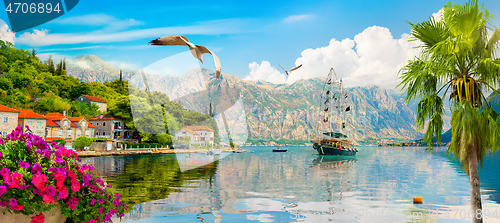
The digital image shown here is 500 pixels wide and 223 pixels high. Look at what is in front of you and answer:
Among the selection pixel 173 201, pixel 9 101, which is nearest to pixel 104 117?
pixel 9 101

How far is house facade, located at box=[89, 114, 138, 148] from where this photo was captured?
235 ft

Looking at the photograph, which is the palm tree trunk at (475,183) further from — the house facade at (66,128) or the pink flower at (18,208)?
the house facade at (66,128)

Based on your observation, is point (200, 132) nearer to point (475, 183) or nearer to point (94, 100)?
point (475, 183)

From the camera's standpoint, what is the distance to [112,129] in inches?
2817

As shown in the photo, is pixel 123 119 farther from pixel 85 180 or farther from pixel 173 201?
pixel 85 180

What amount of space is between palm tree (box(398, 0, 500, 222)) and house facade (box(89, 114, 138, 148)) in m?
73.5

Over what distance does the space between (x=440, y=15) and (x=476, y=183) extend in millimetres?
3645

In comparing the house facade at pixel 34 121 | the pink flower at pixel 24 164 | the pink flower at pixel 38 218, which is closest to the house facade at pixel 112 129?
the house facade at pixel 34 121

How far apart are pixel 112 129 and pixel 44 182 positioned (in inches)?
2926

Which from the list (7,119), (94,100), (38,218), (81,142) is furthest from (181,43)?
(94,100)

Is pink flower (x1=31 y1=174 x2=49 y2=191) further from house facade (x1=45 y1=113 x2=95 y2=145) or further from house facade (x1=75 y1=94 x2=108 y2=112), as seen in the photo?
house facade (x1=75 y1=94 x2=108 y2=112)

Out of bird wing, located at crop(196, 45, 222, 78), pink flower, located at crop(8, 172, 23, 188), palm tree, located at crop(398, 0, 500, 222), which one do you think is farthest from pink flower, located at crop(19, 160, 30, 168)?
palm tree, located at crop(398, 0, 500, 222)

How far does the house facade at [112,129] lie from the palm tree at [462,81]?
241 feet

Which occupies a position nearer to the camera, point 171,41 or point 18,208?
point 171,41
